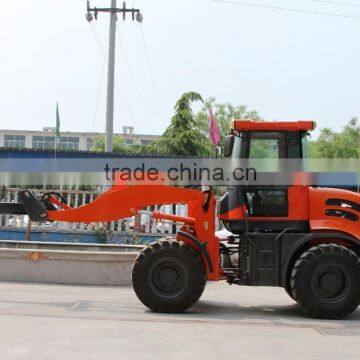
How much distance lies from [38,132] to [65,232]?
10629 cm

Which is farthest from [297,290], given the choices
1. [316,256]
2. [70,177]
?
[70,177]

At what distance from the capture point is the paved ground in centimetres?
652

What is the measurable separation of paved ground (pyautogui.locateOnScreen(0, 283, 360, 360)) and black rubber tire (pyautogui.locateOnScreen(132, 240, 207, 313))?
271 mm

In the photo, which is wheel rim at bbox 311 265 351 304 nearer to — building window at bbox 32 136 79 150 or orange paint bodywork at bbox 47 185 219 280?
orange paint bodywork at bbox 47 185 219 280

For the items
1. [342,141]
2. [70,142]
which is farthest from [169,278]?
[70,142]

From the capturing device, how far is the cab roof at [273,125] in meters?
9.05

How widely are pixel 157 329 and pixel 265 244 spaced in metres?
2.26

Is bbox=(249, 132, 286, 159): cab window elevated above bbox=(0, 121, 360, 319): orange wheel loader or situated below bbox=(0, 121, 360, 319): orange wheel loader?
above

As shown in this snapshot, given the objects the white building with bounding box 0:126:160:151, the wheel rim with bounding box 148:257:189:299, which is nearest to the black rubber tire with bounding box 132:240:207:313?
the wheel rim with bounding box 148:257:189:299

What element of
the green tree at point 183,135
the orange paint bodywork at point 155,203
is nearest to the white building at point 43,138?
the green tree at point 183,135

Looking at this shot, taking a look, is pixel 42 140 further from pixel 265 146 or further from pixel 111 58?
pixel 265 146

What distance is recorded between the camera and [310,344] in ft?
23.4

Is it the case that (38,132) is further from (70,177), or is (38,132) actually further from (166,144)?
(70,177)

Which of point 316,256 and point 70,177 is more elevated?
point 70,177
